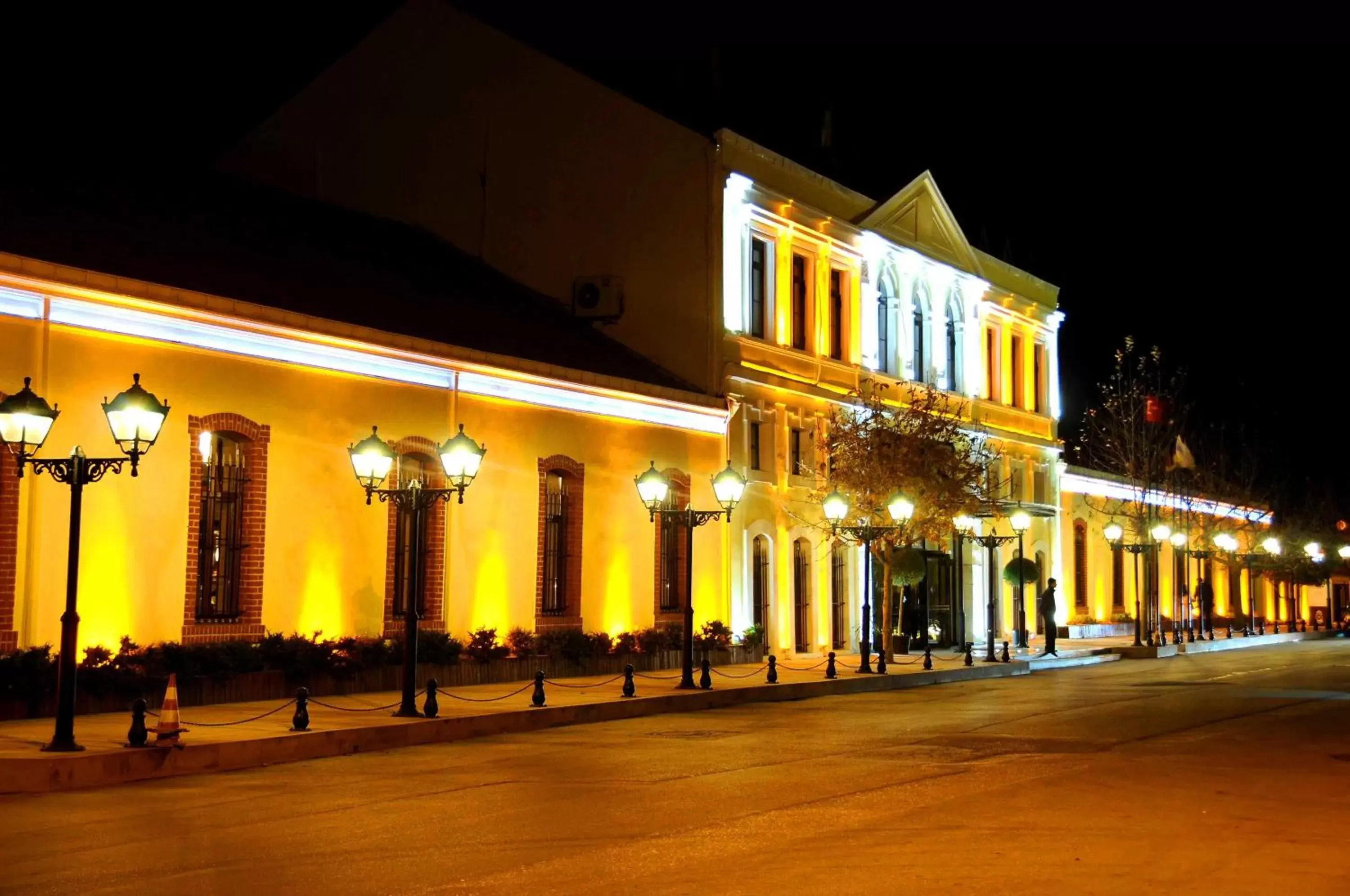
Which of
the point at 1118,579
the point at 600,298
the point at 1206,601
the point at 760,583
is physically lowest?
the point at 1206,601

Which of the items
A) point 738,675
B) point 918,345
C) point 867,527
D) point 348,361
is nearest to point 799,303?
point 918,345

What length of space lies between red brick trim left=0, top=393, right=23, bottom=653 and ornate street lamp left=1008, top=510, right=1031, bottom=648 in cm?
2308

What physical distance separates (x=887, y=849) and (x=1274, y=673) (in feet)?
76.8

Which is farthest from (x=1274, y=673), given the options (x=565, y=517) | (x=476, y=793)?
(x=476, y=793)

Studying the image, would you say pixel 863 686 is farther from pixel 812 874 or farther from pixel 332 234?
pixel 812 874

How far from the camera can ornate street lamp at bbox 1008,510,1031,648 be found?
3634 centimetres

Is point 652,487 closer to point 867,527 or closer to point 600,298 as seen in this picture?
point 867,527

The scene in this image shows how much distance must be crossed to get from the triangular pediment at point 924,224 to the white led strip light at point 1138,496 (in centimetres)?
898

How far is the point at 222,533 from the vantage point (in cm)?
2161

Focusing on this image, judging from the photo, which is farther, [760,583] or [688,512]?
[760,583]

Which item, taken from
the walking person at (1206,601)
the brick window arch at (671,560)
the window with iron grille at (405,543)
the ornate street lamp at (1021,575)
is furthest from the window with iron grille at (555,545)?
the walking person at (1206,601)

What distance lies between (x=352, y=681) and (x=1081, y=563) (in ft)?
110

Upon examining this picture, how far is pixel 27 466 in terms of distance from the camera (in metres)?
18.8

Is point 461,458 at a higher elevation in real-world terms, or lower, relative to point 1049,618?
higher
